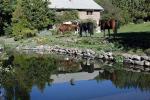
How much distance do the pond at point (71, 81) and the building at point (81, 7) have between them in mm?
33490

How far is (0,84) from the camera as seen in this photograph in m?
21.8

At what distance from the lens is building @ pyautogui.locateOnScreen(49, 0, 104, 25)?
6575 centimetres

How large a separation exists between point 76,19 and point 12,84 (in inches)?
1617

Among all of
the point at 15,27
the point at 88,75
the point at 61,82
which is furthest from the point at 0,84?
the point at 15,27

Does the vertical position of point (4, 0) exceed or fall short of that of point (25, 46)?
it exceeds it

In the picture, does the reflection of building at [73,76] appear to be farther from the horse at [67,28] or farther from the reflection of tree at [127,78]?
the horse at [67,28]

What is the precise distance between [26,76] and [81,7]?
43.7 m

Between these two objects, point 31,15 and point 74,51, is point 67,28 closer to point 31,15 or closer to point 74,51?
point 31,15

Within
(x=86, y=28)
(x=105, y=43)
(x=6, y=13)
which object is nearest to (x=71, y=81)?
(x=105, y=43)

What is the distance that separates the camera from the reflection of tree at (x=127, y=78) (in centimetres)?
2195

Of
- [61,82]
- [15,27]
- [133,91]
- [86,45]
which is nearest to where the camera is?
[133,91]

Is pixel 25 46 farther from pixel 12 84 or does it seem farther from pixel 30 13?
pixel 12 84

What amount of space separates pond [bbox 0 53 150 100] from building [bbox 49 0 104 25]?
33.5 metres

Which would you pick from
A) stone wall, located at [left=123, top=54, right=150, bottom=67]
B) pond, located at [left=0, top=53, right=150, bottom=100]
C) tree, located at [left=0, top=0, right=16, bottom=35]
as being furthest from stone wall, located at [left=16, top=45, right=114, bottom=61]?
tree, located at [left=0, top=0, right=16, bottom=35]
